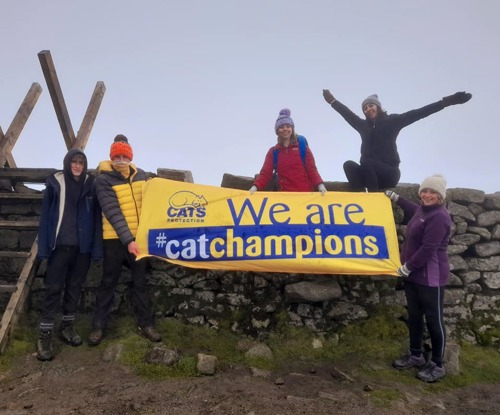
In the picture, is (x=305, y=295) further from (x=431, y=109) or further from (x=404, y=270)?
(x=431, y=109)

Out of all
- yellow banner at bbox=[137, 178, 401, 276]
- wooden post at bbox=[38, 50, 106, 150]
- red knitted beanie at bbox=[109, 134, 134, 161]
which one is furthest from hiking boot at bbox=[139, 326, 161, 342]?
wooden post at bbox=[38, 50, 106, 150]

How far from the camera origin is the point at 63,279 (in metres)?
4.27

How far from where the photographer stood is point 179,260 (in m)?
4.52

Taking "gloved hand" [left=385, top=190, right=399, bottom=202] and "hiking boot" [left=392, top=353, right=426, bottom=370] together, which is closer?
"hiking boot" [left=392, top=353, right=426, bottom=370]

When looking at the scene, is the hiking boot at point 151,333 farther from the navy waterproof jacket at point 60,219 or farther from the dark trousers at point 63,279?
the navy waterproof jacket at point 60,219

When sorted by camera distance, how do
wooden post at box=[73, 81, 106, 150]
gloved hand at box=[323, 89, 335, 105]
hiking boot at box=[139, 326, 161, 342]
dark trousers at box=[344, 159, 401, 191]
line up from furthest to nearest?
wooden post at box=[73, 81, 106, 150]
gloved hand at box=[323, 89, 335, 105]
dark trousers at box=[344, 159, 401, 191]
hiking boot at box=[139, 326, 161, 342]

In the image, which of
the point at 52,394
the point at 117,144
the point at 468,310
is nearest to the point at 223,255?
the point at 117,144

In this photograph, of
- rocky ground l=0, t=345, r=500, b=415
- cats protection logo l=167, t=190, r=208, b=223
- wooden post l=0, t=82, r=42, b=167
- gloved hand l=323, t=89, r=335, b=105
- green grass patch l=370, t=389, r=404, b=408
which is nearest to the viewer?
rocky ground l=0, t=345, r=500, b=415

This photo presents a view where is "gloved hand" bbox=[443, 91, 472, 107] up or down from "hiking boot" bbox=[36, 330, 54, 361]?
up

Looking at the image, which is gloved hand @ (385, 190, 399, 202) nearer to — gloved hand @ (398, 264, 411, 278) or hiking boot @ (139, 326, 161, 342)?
gloved hand @ (398, 264, 411, 278)

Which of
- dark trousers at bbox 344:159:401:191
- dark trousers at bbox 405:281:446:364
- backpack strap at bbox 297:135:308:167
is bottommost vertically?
dark trousers at bbox 405:281:446:364

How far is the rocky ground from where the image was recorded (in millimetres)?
3252

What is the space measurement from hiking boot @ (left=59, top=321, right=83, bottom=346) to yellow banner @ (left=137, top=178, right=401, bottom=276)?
1.22m

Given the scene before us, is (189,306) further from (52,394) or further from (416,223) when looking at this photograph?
(416,223)
